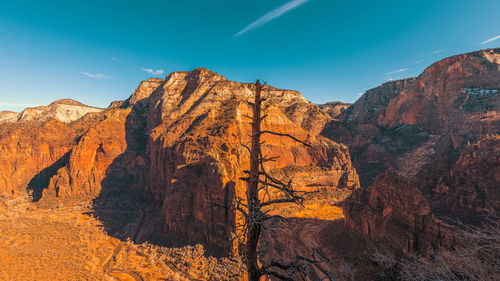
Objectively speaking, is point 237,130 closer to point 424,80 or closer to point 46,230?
point 46,230

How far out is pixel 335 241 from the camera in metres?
27.5

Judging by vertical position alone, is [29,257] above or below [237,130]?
below

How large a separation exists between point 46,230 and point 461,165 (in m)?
74.0

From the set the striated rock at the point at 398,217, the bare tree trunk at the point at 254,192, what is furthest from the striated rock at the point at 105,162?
the bare tree trunk at the point at 254,192

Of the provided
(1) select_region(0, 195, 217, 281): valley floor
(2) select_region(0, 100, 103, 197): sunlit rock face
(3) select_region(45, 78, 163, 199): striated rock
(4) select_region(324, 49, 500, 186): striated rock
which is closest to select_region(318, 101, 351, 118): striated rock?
(4) select_region(324, 49, 500, 186): striated rock

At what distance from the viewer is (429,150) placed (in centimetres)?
6256

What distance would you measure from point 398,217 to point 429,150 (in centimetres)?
5703

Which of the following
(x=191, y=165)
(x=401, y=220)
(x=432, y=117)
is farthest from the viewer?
(x=432, y=117)

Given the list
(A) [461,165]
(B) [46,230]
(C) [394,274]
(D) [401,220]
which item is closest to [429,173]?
(A) [461,165]

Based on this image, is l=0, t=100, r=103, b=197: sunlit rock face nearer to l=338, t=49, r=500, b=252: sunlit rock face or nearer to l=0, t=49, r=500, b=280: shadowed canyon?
l=0, t=49, r=500, b=280: shadowed canyon

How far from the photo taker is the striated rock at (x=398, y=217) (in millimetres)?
19469

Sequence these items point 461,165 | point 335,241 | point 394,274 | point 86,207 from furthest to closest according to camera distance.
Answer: point 86,207 → point 461,165 → point 335,241 → point 394,274

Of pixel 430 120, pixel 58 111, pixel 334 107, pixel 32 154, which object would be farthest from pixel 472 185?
pixel 334 107

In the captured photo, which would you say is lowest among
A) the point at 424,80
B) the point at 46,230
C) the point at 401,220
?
the point at 46,230
